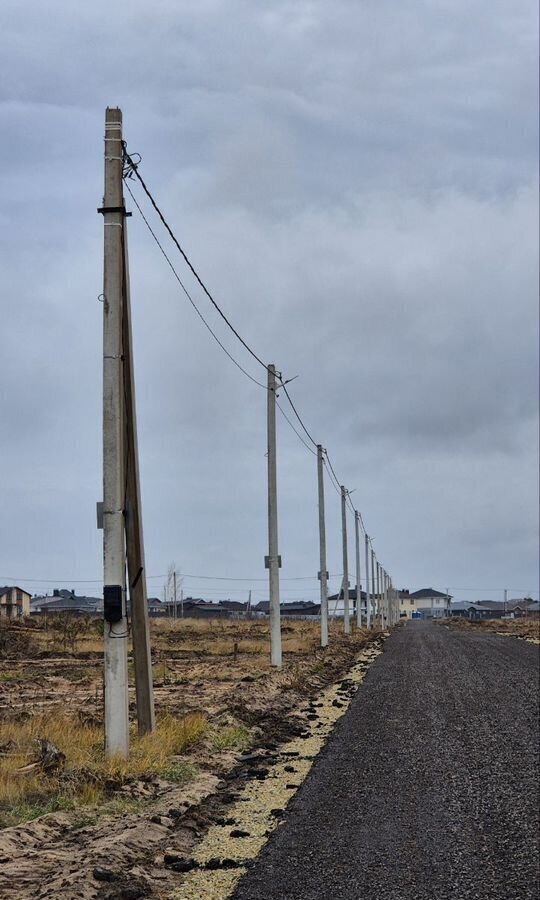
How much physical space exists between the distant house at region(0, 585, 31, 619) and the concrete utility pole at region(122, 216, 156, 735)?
267 ft

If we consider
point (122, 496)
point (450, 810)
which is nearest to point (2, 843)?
point (450, 810)

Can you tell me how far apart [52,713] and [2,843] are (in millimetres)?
8634

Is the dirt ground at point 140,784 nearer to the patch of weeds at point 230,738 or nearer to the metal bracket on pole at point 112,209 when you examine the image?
the patch of weeds at point 230,738

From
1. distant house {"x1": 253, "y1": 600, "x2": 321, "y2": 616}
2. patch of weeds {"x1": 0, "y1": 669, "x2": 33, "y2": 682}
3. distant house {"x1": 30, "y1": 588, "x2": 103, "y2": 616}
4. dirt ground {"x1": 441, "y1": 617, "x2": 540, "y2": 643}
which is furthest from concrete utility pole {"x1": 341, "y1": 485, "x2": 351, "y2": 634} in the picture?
distant house {"x1": 253, "y1": 600, "x2": 321, "y2": 616}

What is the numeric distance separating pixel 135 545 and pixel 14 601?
97.6m

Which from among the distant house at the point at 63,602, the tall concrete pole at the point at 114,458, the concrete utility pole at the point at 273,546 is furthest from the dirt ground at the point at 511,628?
the distant house at the point at 63,602

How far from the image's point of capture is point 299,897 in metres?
6.25

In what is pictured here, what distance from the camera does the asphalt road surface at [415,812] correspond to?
262 inches

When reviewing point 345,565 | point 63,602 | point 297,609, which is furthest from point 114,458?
point 297,609

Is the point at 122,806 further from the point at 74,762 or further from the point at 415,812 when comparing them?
the point at 415,812

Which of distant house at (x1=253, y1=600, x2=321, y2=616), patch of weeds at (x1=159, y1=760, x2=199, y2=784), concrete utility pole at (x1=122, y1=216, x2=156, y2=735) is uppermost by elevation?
concrete utility pole at (x1=122, y1=216, x2=156, y2=735)

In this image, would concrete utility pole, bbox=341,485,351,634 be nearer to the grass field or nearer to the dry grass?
the grass field

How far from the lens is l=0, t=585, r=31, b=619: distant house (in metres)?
94.6

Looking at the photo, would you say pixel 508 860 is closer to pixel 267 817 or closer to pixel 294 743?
pixel 267 817
